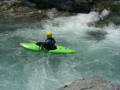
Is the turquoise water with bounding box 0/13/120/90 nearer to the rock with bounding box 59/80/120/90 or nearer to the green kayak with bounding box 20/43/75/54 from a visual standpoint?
the green kayak with bounding box 20/43/75/54

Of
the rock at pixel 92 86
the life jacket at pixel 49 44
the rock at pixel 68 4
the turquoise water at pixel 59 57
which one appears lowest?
the turquoise water at pixel 59 57

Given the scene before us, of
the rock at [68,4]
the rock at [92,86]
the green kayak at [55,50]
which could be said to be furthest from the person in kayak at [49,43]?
the rock at [68,4]

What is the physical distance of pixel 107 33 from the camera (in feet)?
54.1

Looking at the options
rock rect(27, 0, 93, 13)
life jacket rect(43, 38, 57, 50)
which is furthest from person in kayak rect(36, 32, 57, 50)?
rock rect(27, 0, 93, 13)

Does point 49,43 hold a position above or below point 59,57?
above

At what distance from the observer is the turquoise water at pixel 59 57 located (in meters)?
12.0

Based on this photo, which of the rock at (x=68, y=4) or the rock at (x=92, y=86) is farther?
the rock at (x=68, y=4)

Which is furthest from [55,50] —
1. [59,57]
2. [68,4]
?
[68,4]

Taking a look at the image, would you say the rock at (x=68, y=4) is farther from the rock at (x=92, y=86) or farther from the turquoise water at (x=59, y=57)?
the rock at (x=92, y=86)

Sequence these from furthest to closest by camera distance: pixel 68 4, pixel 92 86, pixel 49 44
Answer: pixel 68 4 → pixel 49 44 → pixel 92 86

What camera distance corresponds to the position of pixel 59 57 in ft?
45.3

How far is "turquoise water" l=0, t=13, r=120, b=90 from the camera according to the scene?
39.3 ft

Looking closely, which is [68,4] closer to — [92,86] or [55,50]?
[55,50]

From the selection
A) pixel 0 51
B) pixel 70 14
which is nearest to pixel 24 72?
pixel 0 51
